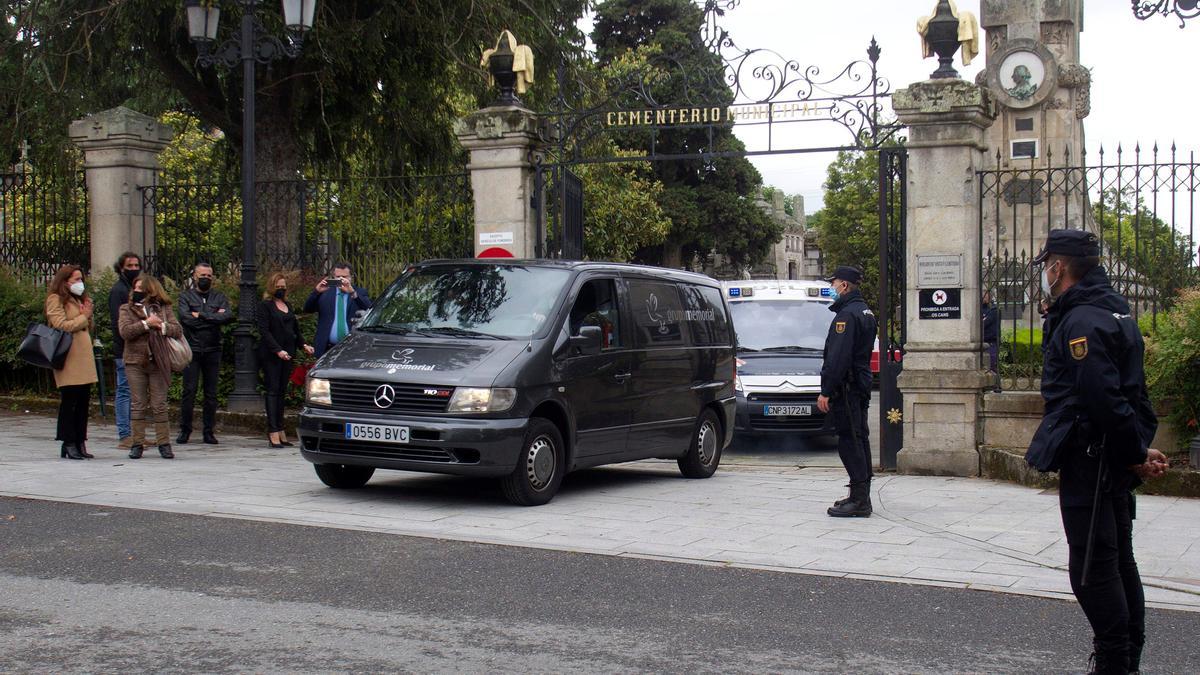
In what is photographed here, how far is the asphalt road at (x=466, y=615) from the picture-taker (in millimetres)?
5500

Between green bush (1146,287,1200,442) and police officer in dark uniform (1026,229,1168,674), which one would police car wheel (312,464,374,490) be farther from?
green bush (1146,287,1200,442)

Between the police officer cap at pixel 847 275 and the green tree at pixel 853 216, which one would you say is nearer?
the police officer cap at pixel 847 275

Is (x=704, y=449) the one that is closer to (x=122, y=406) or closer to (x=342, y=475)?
(x=342, y=475)

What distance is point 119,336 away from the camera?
1201cm

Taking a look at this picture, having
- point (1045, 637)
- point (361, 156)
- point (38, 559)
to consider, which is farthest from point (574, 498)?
point (361, 156)

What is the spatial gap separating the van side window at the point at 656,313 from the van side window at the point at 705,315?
0.61 ft

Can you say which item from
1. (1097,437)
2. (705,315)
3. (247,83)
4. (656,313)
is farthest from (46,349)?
(1097,437)

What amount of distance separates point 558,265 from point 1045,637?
547cm

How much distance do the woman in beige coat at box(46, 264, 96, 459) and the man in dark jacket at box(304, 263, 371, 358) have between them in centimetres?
228

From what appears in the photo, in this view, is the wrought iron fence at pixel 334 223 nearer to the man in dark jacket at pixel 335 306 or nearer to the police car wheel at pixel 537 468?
the man in dark jacket at pixel 335 306

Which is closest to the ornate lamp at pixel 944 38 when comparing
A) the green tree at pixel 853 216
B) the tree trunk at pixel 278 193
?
the tree trunk at pixel 278 193

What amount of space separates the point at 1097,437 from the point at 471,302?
5965 millimetres

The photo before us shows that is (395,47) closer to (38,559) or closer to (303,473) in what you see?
(303,473)

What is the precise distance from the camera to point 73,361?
11711 millimetres
